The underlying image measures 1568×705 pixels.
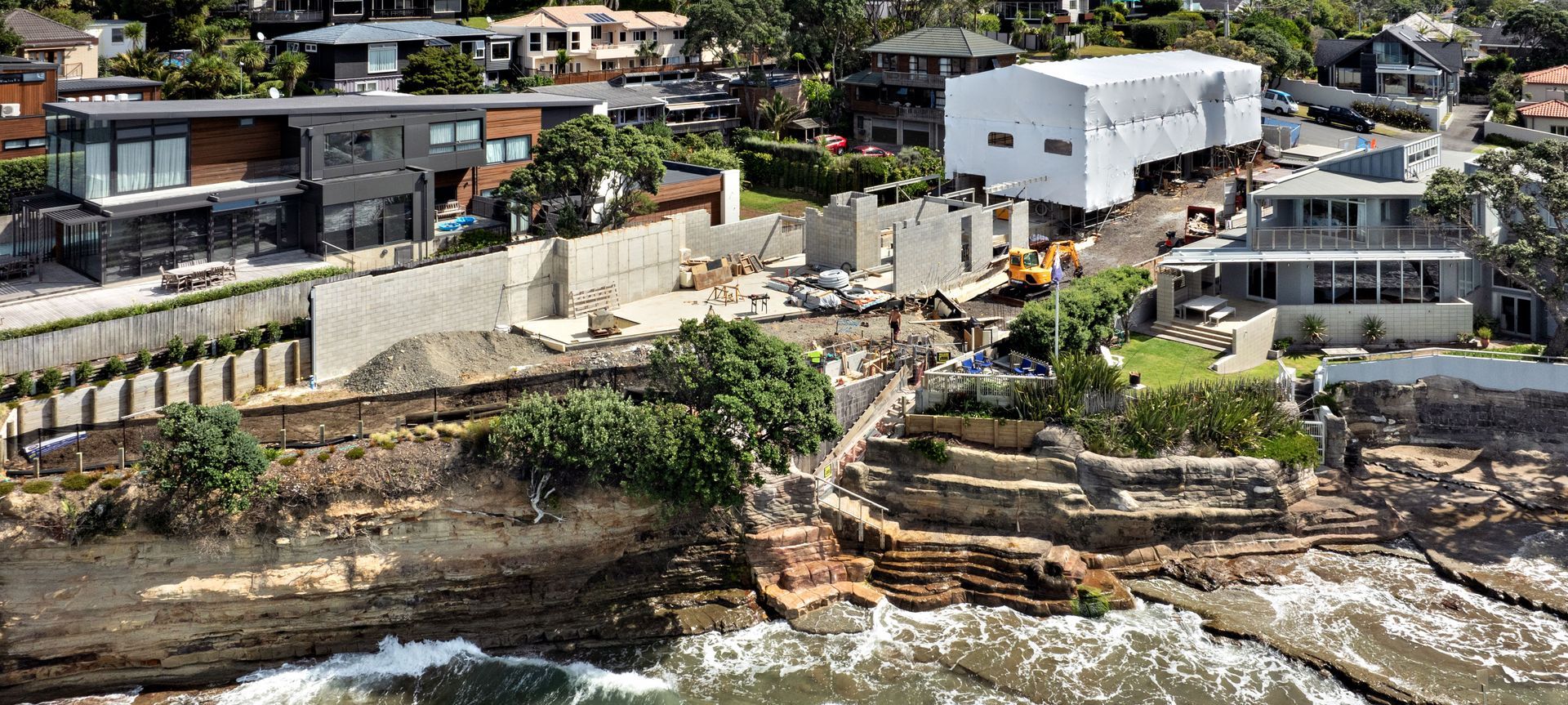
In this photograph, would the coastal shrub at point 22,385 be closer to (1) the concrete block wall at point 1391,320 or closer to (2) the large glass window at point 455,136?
(2) the large glass window at point 455,136

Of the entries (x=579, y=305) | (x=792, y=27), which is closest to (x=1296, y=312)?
(x=579, y=305)

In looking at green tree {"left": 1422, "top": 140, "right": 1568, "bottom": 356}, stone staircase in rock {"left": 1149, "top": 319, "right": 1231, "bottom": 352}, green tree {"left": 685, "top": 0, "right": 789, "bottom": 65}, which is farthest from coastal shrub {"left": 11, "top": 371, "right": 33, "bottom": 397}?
green tree {"left": 685, "top": 0, "right": 789, "bottom": 65}

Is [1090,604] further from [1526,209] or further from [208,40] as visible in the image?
[208,40]

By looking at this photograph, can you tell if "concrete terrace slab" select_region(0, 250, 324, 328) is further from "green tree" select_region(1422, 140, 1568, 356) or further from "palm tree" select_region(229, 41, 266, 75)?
"green tree" select_region(1422, 140, 1568, 356)

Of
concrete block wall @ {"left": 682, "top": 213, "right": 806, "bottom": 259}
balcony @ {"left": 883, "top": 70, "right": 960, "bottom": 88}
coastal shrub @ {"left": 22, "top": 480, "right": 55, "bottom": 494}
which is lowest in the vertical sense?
coastal shrub @ {"left": 22, "top": 480, "right": 55, "bottom": 494}

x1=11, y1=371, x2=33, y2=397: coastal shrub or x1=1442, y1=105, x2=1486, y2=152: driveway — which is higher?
x1=1442, y1=105, x2=1486, y2=152: driveway

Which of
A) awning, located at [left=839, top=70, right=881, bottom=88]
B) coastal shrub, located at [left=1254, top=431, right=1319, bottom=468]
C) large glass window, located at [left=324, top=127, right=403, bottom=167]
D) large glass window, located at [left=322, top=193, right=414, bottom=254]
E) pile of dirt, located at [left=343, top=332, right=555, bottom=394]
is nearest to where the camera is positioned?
coastal shrub, located at [left=1254, top=431, right=1319, bottom=468]
